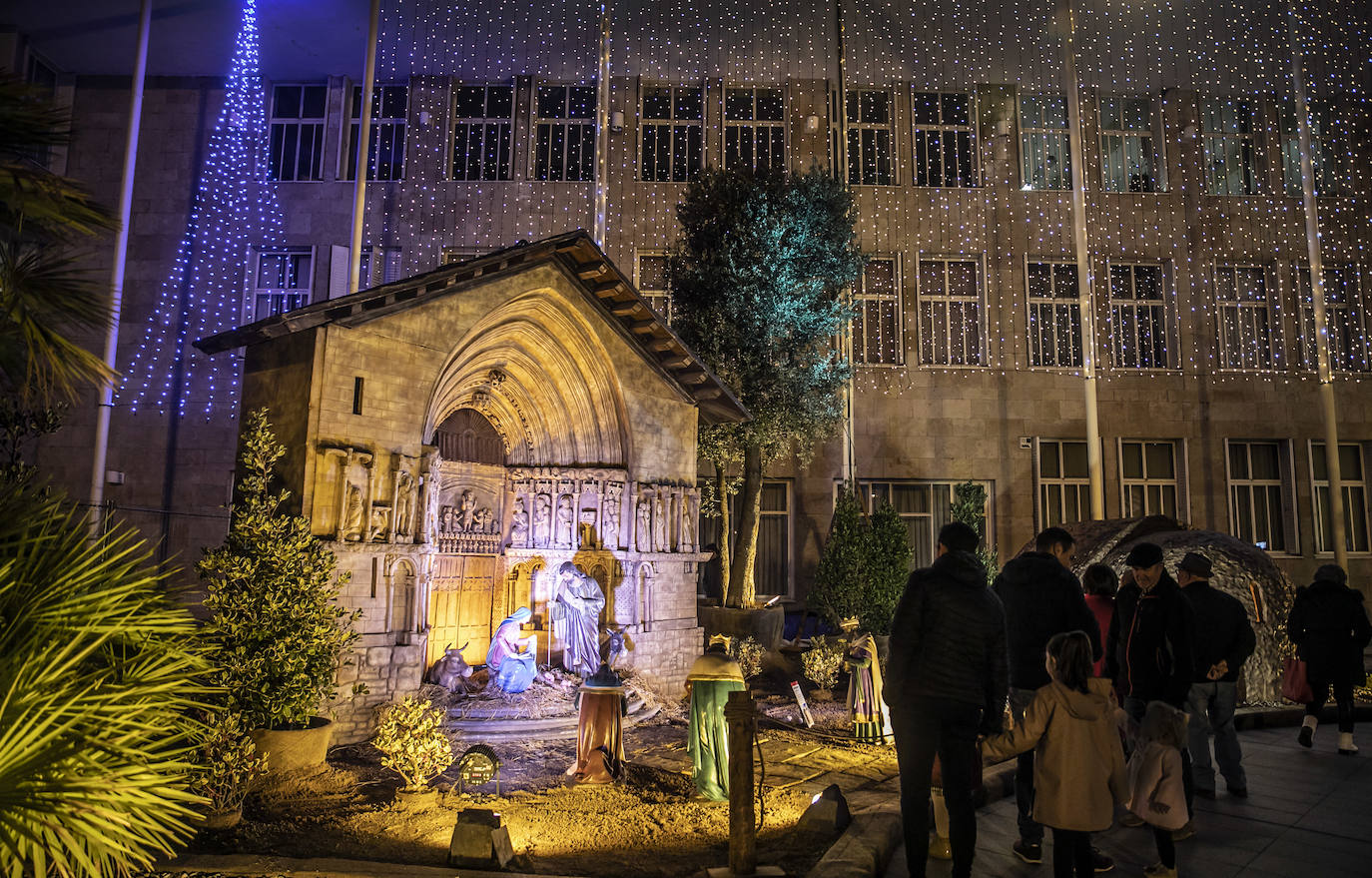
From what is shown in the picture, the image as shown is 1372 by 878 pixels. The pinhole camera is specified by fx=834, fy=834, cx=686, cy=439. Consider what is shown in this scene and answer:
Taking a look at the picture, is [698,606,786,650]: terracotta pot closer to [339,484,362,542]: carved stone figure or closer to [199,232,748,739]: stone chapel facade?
[199,232,748,739]: stone chapel facade

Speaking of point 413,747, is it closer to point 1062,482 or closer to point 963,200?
point 1062,482

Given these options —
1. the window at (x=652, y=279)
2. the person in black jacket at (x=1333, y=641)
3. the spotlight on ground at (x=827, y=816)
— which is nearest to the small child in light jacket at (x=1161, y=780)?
the spotlight on ground at (x=827, y=816)

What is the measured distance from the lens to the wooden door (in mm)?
12555

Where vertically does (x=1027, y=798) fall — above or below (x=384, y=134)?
below

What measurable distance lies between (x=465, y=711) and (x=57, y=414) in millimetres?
5866

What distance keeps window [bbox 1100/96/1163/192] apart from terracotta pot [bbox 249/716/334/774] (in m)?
21.8

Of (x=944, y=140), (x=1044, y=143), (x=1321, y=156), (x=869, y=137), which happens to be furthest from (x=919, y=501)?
(x=1321, y=156)

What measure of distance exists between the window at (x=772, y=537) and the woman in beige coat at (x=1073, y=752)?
15.7 metres

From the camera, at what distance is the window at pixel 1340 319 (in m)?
21.0

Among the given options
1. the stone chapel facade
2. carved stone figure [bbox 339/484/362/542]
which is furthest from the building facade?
carved stone figure [bbox 339/484/362/542]

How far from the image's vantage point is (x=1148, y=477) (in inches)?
812

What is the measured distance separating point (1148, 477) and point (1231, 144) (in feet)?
29.9

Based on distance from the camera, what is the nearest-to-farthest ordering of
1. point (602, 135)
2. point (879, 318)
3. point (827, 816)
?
point (827, 816) < point (602, 135) < point (879, 318)

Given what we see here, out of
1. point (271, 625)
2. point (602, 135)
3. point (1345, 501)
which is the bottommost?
point (271, 625)
